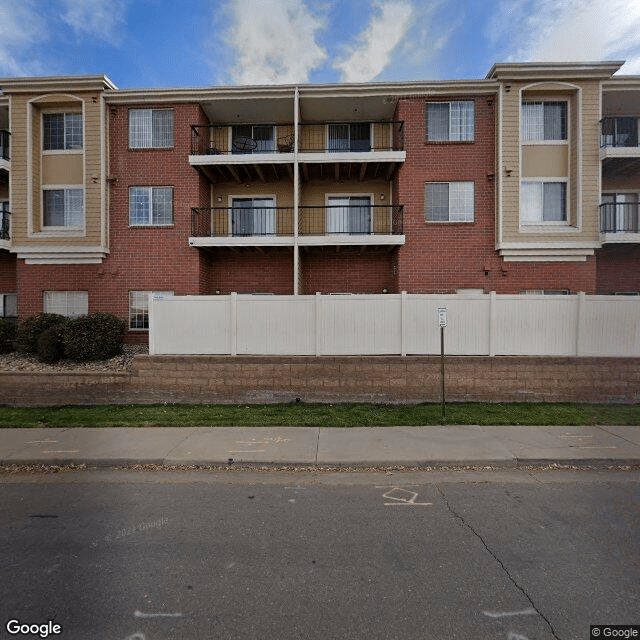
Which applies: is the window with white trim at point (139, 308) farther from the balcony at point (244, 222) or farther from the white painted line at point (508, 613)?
the white painted line at point (508, 613)

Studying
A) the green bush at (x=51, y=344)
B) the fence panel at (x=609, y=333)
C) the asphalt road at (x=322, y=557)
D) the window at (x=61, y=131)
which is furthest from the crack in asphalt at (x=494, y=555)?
the window at (x=61, y=131)

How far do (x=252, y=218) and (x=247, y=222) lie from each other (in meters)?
0.24

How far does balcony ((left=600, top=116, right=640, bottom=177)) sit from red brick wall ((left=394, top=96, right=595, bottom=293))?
3.77 meters

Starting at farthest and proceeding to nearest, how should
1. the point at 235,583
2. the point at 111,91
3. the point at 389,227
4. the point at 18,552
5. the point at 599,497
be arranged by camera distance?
the point at 389,227 < the point at 111,91 < the point at 599,497 < the point at 18,552 < the point at 235,583

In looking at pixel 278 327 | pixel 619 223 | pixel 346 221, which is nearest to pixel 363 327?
pixel 278 327

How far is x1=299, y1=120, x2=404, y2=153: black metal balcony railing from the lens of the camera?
50.0 ft

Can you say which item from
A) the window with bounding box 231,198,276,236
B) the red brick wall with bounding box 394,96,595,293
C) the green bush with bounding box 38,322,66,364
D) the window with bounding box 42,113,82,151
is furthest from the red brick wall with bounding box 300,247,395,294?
the window with bounding box 42,113,82,151

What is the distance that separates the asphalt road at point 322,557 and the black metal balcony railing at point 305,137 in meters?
13.0

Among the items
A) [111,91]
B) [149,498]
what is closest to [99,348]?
[149,498]

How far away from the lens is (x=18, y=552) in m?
3.71

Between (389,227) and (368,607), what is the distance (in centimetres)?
1350

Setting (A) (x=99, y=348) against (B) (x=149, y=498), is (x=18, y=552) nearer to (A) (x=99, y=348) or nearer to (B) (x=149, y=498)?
(B) (x=149, y=498)

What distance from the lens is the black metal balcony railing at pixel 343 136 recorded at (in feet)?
50.0

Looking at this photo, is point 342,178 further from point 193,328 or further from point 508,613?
point 508,613
